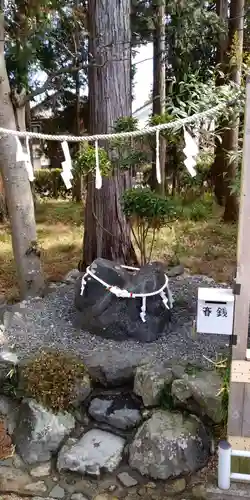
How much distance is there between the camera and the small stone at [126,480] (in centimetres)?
244

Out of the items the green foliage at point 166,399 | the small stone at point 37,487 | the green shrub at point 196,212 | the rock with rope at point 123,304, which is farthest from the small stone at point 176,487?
the green shrub at point 196,212

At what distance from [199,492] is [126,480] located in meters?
0.40

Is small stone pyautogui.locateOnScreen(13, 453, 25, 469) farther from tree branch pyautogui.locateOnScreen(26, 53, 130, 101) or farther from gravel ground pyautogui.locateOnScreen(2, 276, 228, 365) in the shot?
tree branch pyautogui.locateOnScreen(26, 53, 130, 101)

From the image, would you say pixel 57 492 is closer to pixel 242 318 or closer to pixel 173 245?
pixel 242 318

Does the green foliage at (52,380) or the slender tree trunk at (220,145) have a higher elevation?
the slender tree trunk at (220,145)

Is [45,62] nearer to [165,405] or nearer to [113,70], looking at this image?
[113,70]

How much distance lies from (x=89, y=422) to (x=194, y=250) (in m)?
3.15

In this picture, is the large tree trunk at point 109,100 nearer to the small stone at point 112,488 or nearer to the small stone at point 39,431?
the small stone at point 39,431

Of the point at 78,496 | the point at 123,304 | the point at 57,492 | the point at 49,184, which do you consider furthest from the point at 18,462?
the point at 49,184

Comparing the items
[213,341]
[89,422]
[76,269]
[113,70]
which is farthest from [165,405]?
[113,70]

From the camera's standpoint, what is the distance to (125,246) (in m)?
4.49

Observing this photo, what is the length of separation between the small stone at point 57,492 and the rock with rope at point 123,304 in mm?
1078

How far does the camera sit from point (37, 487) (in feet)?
7.99

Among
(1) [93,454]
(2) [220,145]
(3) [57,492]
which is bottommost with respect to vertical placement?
(3) [57,492]
